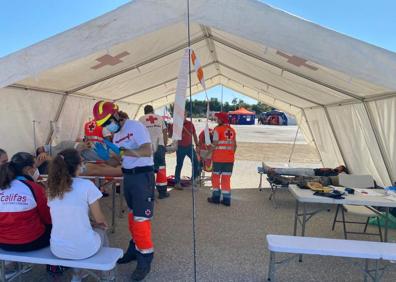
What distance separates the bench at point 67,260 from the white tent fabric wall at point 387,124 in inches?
149

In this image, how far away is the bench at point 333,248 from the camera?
2459mm

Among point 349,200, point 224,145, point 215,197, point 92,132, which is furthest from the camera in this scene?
point 92,132

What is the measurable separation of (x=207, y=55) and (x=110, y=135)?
3.68 m

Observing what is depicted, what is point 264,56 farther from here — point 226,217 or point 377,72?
point 226,217

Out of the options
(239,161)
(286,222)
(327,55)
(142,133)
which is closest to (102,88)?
(142,133)

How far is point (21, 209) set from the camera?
90.4 inches

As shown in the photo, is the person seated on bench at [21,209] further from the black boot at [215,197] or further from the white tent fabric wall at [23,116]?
the black boot at [215,197]

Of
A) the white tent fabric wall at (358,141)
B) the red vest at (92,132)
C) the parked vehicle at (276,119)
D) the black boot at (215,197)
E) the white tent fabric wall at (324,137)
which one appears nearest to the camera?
the white tent fabric wall at (358,141)

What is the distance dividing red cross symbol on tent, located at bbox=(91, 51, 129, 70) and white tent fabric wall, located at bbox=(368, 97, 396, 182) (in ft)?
11.5

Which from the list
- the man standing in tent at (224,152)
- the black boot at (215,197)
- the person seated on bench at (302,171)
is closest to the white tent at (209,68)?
the person seated on bench at (302,171)

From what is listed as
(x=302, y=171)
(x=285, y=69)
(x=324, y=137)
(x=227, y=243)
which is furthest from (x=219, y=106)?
(x=227, y=243)

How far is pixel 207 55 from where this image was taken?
6.23m

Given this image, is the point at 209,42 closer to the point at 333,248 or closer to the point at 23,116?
the point at 23,116

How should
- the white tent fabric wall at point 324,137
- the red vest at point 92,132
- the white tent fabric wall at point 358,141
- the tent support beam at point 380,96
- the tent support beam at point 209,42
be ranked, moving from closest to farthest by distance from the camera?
the tent support beam at point 380,96 < the tent support beam at point 209,42 < the white tent fabric wall at point 358,141 < the red vest at point 92,132 < the white tent fabric wall at point 324,137
